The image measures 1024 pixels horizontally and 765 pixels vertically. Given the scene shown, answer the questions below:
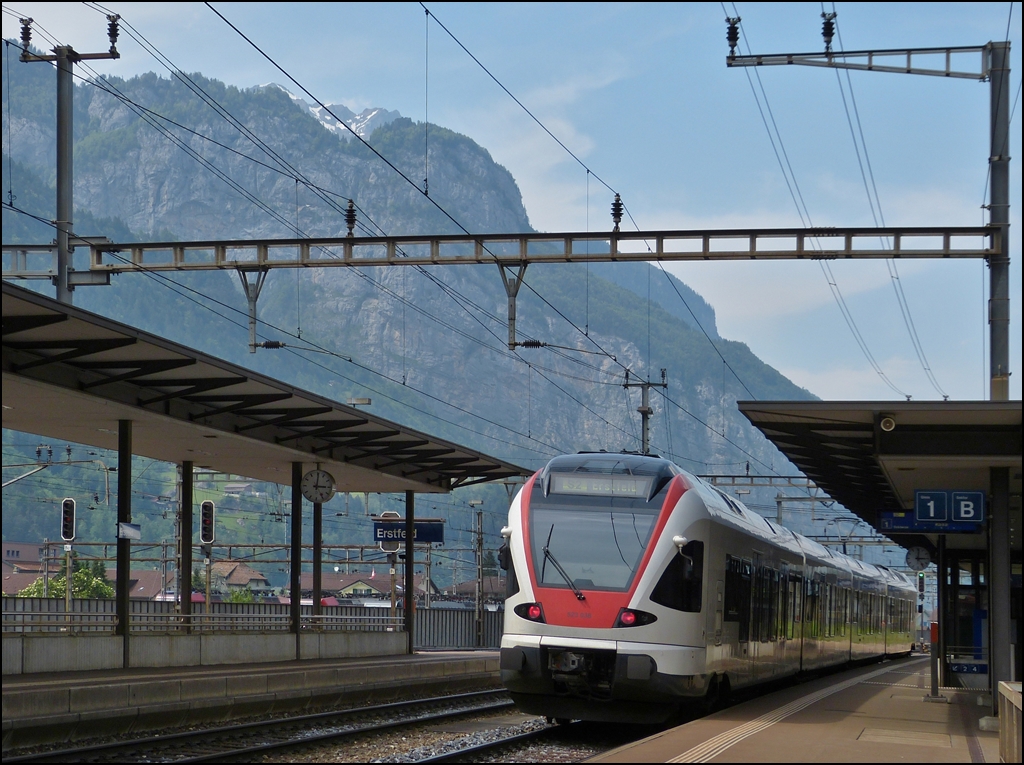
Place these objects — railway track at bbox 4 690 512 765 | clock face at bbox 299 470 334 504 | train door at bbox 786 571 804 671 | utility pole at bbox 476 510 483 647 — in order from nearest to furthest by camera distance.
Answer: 1. railway track at bbox 4 690 512 765
2. train door at bbox 786 571 804 671
3. clock face at bbox 299 470 334 504
4. utility pole at bbox 476 510 483 647

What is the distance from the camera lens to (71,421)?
19.1 m

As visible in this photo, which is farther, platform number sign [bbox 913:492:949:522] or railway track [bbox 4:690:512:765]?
platform number sign [bbox 913:492:949:522]

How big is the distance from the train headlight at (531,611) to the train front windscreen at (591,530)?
263 millimetres

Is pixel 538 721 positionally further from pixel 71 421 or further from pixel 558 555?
pixel 71 421

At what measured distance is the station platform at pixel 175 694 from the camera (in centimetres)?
1266

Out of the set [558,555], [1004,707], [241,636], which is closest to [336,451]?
[241,636]

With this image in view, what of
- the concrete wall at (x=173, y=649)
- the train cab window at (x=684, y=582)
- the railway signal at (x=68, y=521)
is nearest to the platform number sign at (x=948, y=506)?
the train cab window at (x=684, y=582)

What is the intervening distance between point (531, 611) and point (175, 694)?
4.38 m

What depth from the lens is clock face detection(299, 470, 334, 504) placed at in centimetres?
2377

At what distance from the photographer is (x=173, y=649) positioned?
1972cm

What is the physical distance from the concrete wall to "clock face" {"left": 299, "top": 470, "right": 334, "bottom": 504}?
2575 mm

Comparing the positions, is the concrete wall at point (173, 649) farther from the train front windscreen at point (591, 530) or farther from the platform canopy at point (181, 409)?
the train front windscreen at point (591, 530)

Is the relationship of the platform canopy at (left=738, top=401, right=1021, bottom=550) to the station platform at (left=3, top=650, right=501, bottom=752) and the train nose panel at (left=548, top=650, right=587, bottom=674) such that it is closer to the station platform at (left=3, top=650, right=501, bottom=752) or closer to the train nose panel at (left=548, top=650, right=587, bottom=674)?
the train nose panel at (left=548, top=650, right=587, bottom=674)

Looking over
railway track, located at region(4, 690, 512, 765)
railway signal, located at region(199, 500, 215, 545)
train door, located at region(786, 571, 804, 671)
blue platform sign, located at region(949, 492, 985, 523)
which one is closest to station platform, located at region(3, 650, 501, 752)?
railway track, located at region(4, 690, 512, 765)
